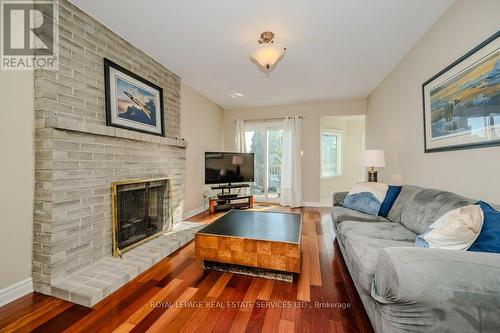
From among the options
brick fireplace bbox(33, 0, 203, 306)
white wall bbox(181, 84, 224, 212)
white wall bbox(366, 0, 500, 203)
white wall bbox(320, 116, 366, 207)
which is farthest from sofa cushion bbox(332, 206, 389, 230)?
white wall bbox(320, 116, 366, 207)

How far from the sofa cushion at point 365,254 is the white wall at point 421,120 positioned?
31.4 inches

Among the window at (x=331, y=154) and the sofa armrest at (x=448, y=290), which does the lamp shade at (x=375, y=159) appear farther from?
the window at (x=331, y=154)

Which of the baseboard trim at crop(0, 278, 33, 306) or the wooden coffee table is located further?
the wooden coffee table

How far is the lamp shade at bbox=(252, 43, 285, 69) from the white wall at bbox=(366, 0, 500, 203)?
153cm

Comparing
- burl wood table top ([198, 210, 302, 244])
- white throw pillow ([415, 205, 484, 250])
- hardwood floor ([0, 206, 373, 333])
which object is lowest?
hardwood floor ([0, 206, 373, 333])

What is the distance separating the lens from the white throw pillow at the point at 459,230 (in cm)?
117

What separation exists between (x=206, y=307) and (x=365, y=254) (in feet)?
4.01

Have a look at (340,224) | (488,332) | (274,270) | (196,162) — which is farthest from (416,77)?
(196,162)

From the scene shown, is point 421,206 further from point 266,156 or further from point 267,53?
point 266,156

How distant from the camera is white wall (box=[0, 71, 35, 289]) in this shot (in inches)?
60.2

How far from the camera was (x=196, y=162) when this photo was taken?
429cm

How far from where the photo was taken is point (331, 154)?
6508mm

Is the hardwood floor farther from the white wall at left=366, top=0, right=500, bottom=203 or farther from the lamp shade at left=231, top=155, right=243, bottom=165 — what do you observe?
the lamp shade at left=231, top=155, right=243, bottom=165

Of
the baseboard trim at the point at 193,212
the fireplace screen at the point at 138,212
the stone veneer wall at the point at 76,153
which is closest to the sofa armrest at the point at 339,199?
the fireplace screen at the point at 138,212
